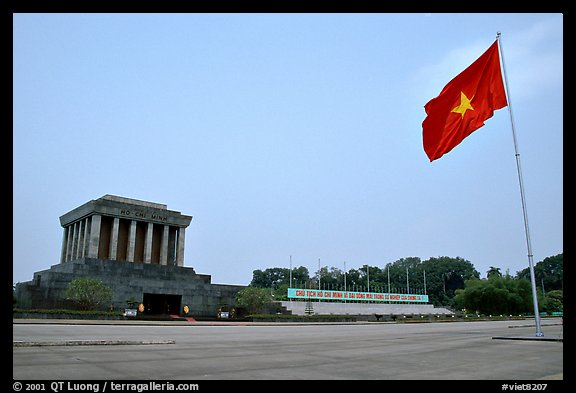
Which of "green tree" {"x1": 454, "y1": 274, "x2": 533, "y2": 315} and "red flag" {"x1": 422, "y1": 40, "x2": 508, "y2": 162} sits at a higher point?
"red flag" {"x1": 422, "y1": 40, "x2": 508, "y2": 162}

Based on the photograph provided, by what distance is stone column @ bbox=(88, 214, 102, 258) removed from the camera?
4191 cm

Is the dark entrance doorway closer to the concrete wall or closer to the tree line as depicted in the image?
the concrete wall

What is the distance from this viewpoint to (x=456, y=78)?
47.5ft

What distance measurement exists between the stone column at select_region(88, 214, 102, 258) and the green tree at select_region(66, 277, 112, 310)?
9.56 m

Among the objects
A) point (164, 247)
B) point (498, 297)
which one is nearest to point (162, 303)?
point (164, 247)

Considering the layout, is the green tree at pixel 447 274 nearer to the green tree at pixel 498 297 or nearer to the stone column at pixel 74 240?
the green tree at pixel 498 297

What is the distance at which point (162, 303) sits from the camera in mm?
41094

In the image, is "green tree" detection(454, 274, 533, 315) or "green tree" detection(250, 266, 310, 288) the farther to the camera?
"green tree" detection(250, 266, 310, 288)

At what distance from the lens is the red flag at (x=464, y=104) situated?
45.4ft

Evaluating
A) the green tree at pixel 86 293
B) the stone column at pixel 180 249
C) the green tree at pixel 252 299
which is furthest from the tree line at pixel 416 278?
the green tree at pixel 86 293

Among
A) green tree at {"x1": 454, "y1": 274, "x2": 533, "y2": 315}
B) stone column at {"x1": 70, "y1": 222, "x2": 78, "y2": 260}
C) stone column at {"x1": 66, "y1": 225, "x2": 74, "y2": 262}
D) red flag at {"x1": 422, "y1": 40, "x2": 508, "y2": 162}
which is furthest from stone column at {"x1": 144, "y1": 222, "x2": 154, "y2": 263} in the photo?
green tree at {"x1": 454, "y1": 274, "x2": 533, "y2": 315}

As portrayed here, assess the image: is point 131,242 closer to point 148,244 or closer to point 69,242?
point 148,244
